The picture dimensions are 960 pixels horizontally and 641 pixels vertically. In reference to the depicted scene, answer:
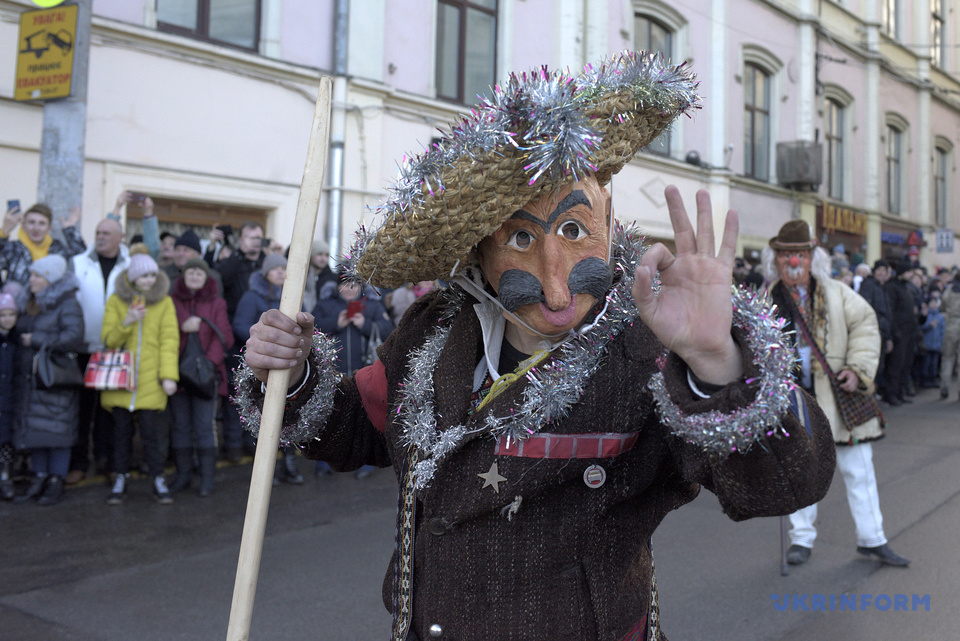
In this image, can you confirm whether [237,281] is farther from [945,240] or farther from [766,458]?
[945,240]

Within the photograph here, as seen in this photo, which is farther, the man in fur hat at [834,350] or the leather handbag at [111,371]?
the leather handbag at [111,371]

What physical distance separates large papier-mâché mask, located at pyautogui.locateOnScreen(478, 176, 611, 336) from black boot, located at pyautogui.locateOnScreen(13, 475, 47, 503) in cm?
528

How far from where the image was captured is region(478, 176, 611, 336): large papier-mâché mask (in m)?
1.79

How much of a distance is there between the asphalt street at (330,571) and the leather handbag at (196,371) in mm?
757

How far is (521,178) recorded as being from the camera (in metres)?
1.73

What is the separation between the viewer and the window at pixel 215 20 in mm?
9699

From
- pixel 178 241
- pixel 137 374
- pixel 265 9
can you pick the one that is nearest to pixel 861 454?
pixel 137 374

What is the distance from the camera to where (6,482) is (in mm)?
5992

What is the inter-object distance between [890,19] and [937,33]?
403 cm

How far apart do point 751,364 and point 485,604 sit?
736mm

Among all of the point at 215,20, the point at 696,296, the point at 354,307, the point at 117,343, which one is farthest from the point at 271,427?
the point at 215,20

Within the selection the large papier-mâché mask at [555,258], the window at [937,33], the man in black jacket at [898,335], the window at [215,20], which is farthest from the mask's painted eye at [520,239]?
the window at [937,33]

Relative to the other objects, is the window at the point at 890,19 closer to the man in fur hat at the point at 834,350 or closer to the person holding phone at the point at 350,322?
the person holding phone at the point at 350,322

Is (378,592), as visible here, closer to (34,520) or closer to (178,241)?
(34,520)
